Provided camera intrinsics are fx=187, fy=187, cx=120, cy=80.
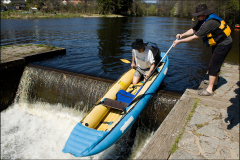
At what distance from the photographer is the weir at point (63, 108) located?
17.5 ft

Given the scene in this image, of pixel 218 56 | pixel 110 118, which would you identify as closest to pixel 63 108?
pixel 110 118

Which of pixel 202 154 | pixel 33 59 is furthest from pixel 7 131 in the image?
pixel 202 154

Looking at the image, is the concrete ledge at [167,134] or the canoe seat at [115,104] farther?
the canoe seat at [115,104]

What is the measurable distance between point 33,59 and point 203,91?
7.55 m

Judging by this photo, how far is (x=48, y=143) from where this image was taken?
5859mm

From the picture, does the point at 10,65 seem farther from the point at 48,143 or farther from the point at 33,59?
the point at 48,143

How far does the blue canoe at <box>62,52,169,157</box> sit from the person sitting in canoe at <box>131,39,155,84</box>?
0.21 metres

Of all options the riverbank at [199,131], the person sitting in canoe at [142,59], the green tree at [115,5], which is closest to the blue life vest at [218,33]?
the riverbank at [199,131]

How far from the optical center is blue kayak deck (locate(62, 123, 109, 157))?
11.9 feet

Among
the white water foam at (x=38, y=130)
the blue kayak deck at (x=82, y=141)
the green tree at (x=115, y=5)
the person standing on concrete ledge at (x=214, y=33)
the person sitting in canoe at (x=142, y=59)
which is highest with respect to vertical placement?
the green tree at (x=115, y=5)

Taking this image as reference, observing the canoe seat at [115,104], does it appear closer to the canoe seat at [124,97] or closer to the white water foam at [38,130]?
the canoe seat at [124,97]

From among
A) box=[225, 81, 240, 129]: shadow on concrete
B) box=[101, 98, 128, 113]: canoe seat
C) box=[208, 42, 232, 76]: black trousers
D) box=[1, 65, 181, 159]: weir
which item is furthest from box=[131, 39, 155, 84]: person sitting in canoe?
box=[225, 81, 240, 129]: shadow on concrete

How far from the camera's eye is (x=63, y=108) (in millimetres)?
6750

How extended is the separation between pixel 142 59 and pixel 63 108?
132 inches
